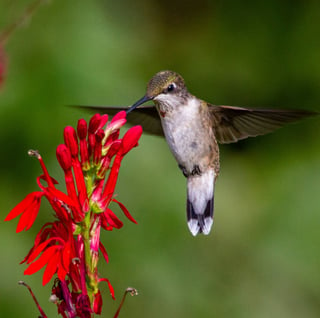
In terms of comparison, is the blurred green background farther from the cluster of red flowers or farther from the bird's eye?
the cluster of red flowers

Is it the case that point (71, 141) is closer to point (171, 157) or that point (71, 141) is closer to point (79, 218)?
point (79, 218)

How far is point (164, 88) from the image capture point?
2.31 m

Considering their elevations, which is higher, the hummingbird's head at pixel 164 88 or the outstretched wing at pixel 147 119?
the hummingbird's head at pixel 164 88

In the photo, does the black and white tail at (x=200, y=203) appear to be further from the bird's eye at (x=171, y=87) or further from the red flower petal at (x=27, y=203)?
the red flower petal at (x=27, y=203)

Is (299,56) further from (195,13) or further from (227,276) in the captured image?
(227,276)

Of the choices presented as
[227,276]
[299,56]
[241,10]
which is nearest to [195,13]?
[241,10]

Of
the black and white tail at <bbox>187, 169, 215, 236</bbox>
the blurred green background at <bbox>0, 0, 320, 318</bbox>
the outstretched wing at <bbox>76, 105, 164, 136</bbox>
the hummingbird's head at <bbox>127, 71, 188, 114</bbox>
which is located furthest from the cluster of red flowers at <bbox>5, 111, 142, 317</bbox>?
the blurred green background at <bbox>0, 0, 320, 318</bbox>

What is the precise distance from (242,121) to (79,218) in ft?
3.57

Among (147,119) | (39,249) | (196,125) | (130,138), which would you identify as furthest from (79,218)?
(147,119)

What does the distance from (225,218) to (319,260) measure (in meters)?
0.53

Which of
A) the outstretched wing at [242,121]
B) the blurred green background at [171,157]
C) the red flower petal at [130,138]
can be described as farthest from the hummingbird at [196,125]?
the blurred green background at [171,157]

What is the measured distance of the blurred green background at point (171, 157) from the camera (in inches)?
136

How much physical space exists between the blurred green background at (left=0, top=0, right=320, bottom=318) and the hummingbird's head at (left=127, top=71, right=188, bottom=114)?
3.96ft

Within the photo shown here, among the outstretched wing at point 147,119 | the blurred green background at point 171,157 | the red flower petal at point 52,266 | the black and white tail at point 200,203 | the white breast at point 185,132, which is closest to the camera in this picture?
the red flower petal at point 52,266
